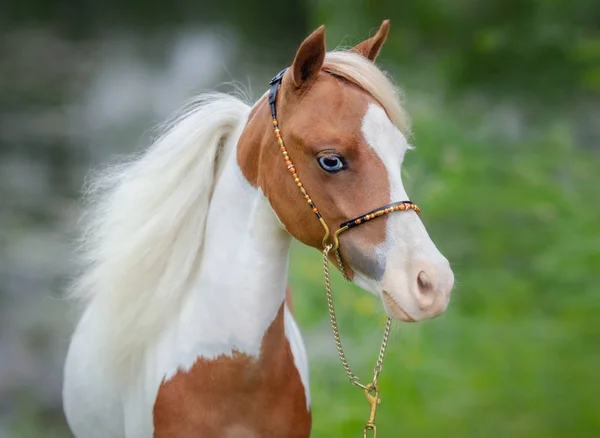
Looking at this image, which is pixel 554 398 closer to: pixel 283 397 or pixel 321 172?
pixel 283 397

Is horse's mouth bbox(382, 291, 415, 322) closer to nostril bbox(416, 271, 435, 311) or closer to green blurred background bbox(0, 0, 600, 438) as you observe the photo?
nostril bbox(416, 271, 435, 311)

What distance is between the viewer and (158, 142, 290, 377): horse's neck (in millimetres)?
1613

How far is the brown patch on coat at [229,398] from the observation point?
1640 millimetres

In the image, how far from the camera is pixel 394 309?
1390 mm

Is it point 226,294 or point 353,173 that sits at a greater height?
point 353,173

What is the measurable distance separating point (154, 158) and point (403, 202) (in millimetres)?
679

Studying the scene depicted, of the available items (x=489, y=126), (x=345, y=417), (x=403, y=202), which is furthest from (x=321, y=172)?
(x=489, y=126)

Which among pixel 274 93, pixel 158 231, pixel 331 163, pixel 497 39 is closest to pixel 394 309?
pixel 331 163

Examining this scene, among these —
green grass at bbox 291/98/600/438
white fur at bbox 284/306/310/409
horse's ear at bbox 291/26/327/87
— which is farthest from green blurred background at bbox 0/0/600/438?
horse's ear at bbox 291/26/327/87

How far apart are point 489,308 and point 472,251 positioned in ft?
1.28

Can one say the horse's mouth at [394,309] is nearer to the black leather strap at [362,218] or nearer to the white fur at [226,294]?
the black leather strap at [362,218]

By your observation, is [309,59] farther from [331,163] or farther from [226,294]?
[226,294]

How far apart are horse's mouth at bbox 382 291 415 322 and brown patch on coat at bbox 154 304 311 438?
35 cm

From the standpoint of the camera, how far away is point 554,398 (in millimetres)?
3506
